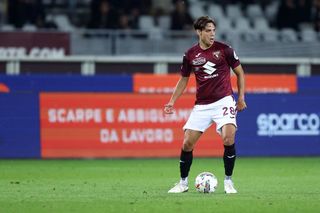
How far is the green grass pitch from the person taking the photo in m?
11.0

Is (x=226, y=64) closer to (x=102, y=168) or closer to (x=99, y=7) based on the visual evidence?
(x=102, y=168)

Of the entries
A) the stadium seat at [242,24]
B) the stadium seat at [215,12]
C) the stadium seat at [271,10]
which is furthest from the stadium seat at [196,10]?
the stadium seat at [271,10]

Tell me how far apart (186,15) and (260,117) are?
641 centimetres

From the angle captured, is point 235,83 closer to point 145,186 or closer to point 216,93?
point 145,186

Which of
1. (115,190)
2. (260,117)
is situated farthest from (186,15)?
(115,190)

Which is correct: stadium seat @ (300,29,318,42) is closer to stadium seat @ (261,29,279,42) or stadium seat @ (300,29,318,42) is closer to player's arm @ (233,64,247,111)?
stadium seat @ (261,29,279,42)

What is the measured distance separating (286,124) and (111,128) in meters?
3.91

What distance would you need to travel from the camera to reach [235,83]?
855 inches

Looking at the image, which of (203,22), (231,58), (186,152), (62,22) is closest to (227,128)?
(186,152)

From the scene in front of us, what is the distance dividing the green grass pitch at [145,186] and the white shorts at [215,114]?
93 cm

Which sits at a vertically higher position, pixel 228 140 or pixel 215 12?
pixel 215 12

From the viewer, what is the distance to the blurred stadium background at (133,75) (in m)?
20.3

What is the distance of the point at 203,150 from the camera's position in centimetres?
2064

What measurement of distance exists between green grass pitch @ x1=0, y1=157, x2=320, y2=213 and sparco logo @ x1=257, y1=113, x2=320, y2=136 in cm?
89
